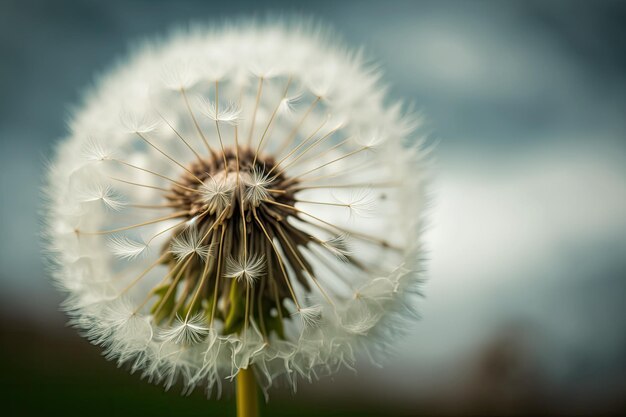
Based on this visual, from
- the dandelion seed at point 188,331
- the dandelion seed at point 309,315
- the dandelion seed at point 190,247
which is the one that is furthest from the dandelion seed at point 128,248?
the dandelion seed at point 309,315

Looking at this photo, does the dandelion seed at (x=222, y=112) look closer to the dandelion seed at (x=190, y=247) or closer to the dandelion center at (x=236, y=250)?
the dandelion center at (x=236, y=250)

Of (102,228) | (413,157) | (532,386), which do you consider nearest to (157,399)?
(102,228)

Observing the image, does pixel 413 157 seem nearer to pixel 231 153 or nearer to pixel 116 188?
pixel 231 153

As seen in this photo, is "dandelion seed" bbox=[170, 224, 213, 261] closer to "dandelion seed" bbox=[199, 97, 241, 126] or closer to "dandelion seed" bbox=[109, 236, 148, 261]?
"dandelion seed" bbox=[109, 236, 148, 261]

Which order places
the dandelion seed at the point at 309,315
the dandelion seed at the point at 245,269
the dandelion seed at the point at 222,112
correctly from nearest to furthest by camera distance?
the dandelion seed at the point at 245,269 < the dandelion seed at the point at 309,315 < the dandelion seed at the point at 222,112

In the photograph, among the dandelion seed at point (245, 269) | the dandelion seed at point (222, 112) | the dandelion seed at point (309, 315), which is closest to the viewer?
the dandelion seed at point (245, 269)

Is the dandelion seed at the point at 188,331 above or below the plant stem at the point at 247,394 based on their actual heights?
above

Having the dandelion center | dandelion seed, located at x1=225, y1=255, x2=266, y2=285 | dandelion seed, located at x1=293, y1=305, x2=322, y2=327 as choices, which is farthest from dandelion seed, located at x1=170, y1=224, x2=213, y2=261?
dandelion seed, located at x1=293, y1=305, x2=322, y2=327
